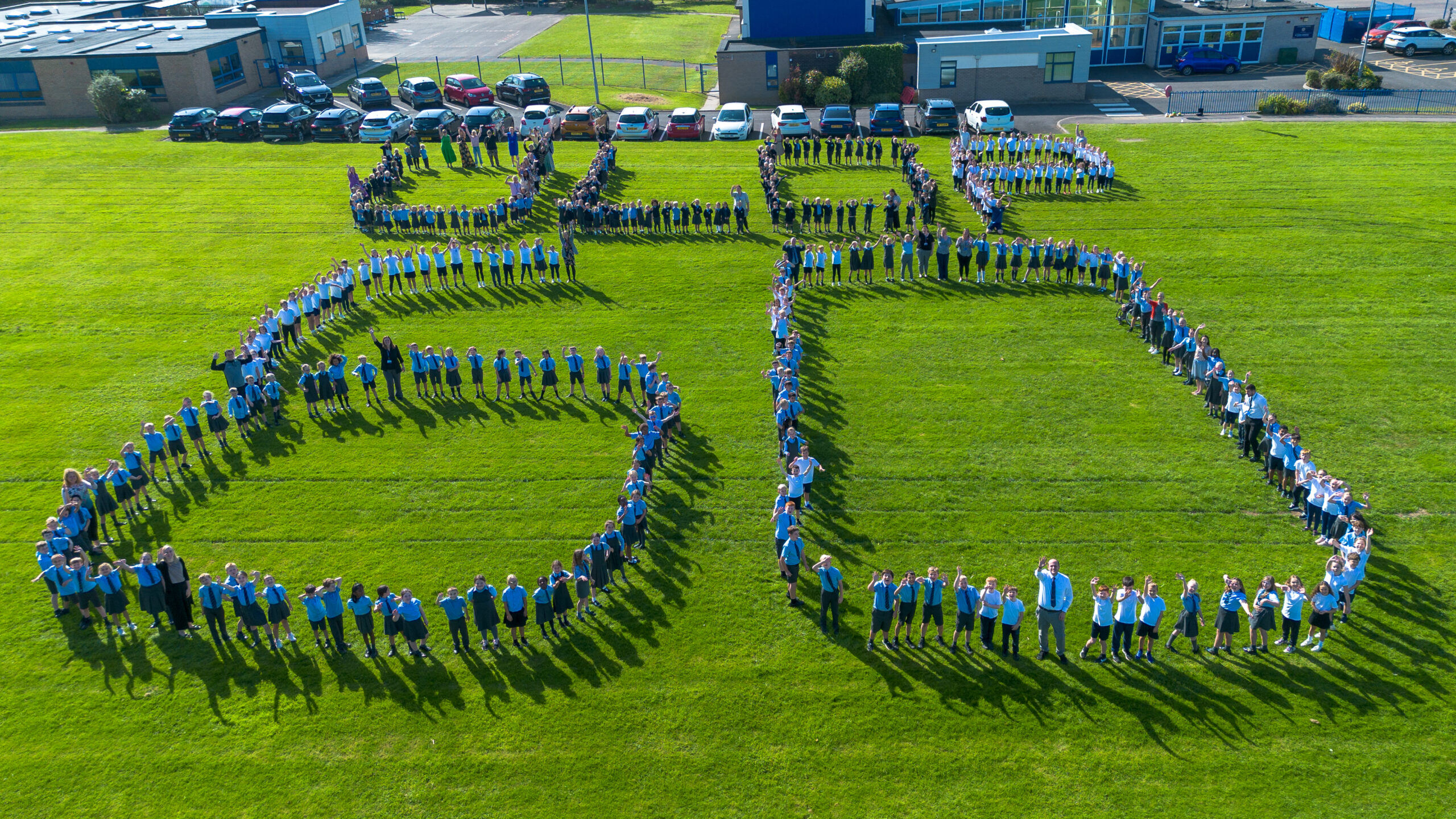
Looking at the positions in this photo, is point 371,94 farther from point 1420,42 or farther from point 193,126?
point 1420,42

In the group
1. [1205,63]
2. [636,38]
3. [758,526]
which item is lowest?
[758,526]

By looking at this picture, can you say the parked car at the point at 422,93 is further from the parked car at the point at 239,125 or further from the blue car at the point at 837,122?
the blue car at the point at 837,122

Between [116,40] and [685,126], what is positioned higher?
[116,40]

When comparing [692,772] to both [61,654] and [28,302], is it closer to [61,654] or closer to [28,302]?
[61,654]

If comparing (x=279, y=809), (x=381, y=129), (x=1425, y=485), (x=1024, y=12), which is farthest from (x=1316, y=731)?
(x=1024, y=12)

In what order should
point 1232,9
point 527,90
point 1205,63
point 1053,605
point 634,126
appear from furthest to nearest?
point 1232,9 < point 1205,63 < point 527,90 < point 634,126 < point 1053,605

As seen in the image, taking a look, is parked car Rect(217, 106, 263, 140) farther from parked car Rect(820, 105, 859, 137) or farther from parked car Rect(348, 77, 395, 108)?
parked car Rect(820, 105, 859, 137)

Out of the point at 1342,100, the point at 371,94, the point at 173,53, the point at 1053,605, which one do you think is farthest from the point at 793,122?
the point at 1053,605

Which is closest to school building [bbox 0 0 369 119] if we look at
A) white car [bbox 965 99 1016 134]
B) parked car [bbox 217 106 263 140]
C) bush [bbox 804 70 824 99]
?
parked car [bbox 217 106 263 140]
